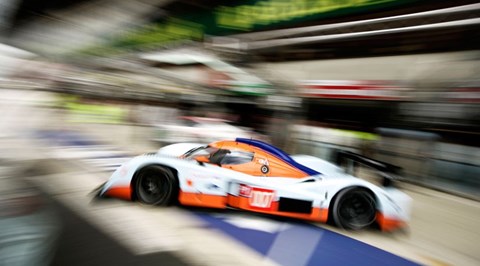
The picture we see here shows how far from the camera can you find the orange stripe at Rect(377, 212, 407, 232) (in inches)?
64.1

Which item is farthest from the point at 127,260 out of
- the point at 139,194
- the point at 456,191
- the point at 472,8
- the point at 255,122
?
the point at 472,8

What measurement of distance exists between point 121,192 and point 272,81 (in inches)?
58.1

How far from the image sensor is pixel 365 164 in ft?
6.07

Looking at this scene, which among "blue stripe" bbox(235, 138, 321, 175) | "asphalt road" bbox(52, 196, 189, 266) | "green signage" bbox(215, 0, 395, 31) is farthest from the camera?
"green signage" bbox(215, 0, 395, 31)

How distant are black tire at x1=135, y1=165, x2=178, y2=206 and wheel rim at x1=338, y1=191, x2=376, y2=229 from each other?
809 mm

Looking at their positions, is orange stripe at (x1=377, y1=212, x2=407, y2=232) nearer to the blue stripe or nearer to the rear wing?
the rear wing

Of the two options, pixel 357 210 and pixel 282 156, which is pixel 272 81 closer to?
pixel 282 156

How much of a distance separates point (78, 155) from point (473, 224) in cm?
236

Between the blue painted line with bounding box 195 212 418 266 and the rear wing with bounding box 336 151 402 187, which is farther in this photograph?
the rear wing with bounding box 336 151 402 187

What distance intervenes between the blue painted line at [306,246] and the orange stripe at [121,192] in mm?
384

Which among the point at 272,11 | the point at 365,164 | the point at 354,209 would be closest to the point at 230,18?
the point at 272,11

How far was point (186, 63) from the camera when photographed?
141 inches

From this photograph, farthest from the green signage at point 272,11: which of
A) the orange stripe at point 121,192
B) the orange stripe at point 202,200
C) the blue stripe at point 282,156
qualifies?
the orange stripe at point 121,192

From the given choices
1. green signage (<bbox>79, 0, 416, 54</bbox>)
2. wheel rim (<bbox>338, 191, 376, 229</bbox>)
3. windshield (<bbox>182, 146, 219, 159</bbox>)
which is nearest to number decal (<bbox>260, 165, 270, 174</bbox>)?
windshield (<bbox>182, 146, 219, 159</bbox>)
